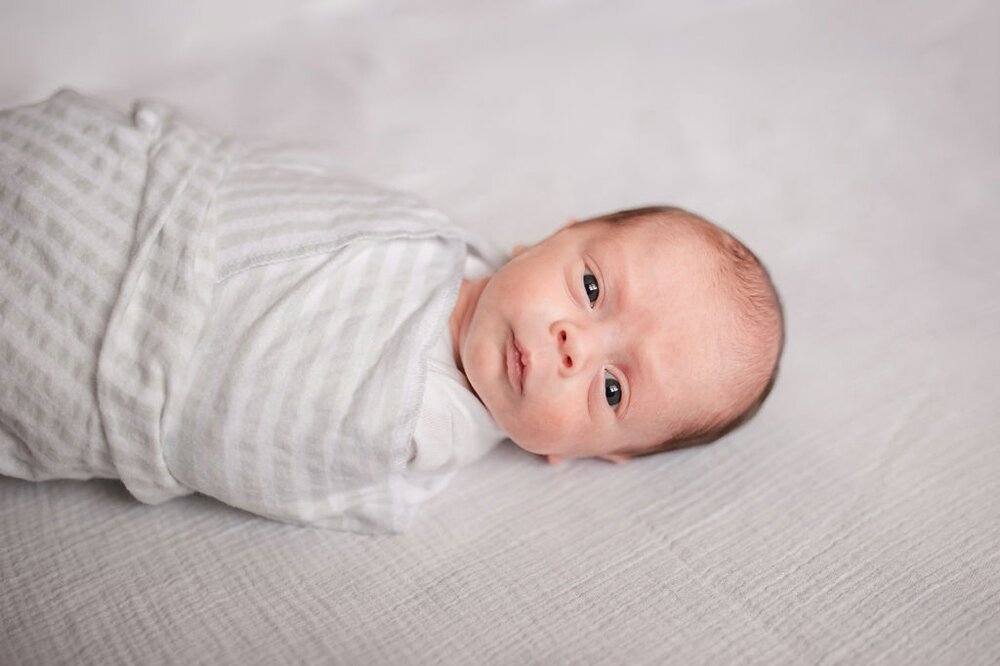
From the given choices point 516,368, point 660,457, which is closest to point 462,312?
point 516,368

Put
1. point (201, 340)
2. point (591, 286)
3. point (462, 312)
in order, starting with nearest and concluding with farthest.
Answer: point (201, 340) → point (591, 286) → point (462, 312)

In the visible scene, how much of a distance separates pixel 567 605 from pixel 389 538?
0.24 meters

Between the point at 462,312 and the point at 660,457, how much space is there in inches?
13.3

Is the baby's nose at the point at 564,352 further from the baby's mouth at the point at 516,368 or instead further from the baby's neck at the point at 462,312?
the baby's neck at the point at 462,312

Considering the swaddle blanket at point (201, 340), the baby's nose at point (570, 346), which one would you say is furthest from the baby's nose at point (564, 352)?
the swaddle blanket at point (201, 340)

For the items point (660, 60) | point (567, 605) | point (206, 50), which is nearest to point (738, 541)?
point (567, 605)

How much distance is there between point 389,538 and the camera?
1.20 metres

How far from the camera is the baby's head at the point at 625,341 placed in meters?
1.21

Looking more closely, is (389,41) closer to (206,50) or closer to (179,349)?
(206,50)

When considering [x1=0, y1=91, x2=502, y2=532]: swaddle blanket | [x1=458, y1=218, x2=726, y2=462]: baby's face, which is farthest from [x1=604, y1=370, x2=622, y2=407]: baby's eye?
[x1=0, y1=91, x2=502, y2=532]: swaddle blanket

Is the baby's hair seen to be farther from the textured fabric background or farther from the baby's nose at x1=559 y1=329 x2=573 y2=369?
the baby's nose at x1=559 y1=329 x2=573 y2=369

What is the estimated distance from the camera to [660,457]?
52.6 inches

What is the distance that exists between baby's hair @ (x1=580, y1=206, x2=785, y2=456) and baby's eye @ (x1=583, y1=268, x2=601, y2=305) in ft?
0.31

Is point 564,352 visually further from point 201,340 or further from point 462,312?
point 201,340
